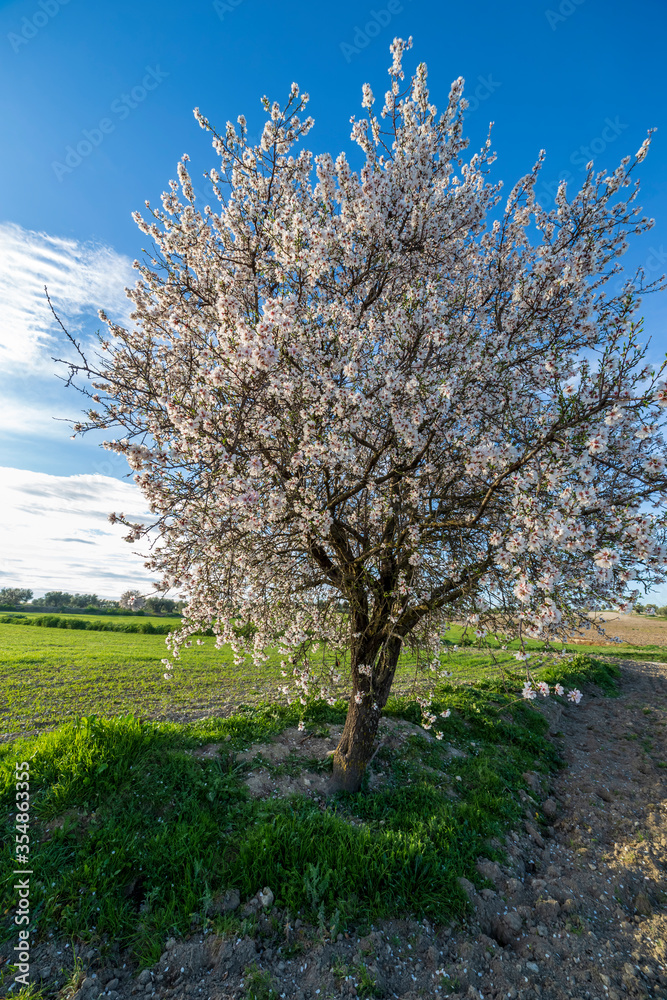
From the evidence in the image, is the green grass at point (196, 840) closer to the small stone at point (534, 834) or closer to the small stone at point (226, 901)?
the small stone at point (226, 901)

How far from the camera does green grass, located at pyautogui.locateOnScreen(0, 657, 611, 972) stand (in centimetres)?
468

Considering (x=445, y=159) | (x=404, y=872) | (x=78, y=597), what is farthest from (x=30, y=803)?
(x=78, y=597)

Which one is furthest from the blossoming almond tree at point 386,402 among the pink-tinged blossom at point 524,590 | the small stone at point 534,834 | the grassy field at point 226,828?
the small stone at point 534,834

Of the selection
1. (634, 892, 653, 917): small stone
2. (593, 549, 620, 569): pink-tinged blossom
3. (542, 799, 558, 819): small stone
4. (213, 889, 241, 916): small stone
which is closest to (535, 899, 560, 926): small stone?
(634, 892, 653, 917): small stone

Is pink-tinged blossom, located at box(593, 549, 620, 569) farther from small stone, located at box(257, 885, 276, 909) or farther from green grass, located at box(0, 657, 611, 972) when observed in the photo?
small stone, located at box(257, 885, 276, 909)

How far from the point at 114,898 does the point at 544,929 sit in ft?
18.1

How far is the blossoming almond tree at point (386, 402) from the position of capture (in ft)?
16.9

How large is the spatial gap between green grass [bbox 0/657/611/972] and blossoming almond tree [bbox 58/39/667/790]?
179cm

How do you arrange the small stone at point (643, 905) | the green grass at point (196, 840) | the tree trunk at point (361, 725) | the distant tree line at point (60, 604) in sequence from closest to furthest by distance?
Answer: the green grass at point (196, 840)
the small stone at point (643, 905)
the tree trunk at point (361, 725)
the distant tree line at point (60, 604)

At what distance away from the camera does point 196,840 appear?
549cm

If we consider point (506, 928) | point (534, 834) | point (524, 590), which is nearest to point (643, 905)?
point (534, 834)

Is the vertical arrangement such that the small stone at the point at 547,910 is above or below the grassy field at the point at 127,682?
below

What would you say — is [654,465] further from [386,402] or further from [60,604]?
[60,604]

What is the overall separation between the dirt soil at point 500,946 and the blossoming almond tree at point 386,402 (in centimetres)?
296
